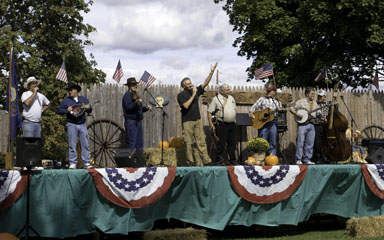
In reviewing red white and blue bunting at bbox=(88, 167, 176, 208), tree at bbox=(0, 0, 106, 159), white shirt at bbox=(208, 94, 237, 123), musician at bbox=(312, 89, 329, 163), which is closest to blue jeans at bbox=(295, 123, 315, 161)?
musician at bbox=(312, 89, 329, 163)

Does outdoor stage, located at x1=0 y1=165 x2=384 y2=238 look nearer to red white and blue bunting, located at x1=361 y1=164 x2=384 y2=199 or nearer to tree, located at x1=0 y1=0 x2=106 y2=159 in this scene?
red white and blue bunting, located at x1=361 y1=164 x2=384 y2=199

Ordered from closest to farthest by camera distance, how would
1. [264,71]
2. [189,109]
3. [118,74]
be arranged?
[189,109] → [118,74] → [264,71]

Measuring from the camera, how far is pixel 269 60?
848 inches

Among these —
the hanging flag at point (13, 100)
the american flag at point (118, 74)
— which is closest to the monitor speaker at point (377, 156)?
the american flag at point (118, 74)

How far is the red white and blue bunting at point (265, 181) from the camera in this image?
827 centimetres

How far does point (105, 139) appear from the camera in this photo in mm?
11789

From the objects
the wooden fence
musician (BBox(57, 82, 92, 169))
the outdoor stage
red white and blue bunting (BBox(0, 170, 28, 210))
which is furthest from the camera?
the wooden fence

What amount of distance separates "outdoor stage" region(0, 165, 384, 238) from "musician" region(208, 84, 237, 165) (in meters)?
2.07

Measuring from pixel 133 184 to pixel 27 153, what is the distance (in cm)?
158

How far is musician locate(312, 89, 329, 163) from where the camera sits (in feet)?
36.8

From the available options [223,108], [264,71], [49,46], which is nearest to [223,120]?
[223,108]

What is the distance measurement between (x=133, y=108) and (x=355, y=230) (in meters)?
4.38

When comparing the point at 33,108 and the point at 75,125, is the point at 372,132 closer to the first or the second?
the point at 75,125

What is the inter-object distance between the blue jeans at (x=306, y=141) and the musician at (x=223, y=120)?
1.35 m
